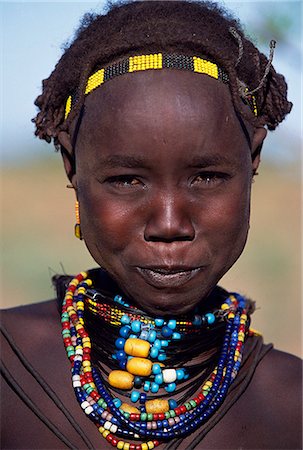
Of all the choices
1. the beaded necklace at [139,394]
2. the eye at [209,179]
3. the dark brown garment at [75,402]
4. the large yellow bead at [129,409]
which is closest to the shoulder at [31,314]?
the dark brown garment at [75,402]

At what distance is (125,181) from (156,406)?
2.43 ft

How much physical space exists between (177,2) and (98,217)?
0.78 m

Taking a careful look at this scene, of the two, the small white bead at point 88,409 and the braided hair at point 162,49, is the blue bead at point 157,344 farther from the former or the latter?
the braided hair at point 162,49

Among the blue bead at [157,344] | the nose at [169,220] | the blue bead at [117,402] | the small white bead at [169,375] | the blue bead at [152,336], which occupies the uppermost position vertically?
the nose at [169,220]

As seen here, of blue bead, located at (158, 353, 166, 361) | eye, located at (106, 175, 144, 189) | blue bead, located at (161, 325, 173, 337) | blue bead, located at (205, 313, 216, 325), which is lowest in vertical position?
blue bead, located at (158, 353, 166, 361)

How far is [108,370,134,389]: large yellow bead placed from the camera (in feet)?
7.82

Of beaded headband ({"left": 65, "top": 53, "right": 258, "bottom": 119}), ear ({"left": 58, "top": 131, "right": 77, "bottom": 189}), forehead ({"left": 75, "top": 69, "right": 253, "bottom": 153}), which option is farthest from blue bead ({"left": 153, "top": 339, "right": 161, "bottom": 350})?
beaded headband ({"left": 65, "top": 53, "right": 258, "bottom": 119})

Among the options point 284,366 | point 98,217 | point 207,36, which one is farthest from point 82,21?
point 284,366

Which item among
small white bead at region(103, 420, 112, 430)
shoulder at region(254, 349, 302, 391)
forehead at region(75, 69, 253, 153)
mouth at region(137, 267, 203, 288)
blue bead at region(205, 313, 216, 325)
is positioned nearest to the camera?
forehead at region(75, 69, 253, 153)

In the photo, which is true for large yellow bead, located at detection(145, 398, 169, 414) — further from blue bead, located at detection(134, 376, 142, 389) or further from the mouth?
the mouth

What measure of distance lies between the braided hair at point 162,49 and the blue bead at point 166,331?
71cm

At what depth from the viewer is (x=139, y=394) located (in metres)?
2.40

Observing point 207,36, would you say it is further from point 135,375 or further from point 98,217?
point 135,375

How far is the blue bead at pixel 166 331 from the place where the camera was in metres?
2.38
